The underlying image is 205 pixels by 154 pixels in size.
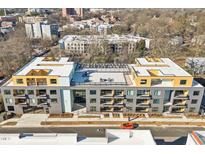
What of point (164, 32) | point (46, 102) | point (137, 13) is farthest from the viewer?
point (137, 13)

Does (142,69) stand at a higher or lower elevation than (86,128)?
higher

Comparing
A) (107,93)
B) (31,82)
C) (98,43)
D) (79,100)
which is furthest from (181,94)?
(98,43)

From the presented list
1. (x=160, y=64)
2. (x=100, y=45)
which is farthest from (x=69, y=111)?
(x=100, y=45)

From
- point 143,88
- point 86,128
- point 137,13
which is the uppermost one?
point 137,13

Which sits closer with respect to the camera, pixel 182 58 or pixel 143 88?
pixel 143 88

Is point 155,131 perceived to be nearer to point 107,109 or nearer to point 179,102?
point 179,102

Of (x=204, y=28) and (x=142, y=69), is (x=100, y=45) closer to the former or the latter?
(x=142, y=69)
